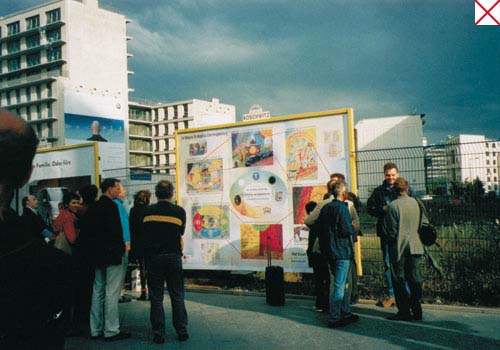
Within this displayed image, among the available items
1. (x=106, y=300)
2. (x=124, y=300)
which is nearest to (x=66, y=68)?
(x=124, y=300)

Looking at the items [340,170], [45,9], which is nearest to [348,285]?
[340,170]

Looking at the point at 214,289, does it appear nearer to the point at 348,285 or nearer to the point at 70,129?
the point at 348,285

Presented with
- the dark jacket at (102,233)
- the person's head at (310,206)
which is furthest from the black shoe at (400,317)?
the dark jacket at (102,233)

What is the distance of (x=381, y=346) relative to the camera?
19.6ft

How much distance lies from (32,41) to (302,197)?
254 feet

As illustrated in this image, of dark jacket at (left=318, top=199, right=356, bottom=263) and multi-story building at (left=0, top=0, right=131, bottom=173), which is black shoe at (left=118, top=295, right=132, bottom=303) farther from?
multi-story building at (left=0, top=0, right=131, bottom=173)

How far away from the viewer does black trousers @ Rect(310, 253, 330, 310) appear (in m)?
8.06

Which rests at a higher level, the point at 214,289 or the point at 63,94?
the point at 63,94

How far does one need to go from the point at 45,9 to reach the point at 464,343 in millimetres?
79321

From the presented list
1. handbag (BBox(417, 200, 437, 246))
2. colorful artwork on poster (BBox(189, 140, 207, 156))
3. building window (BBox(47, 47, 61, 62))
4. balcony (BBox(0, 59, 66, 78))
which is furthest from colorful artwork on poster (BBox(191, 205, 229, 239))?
building window (BBox(47, 47, 61, 62))

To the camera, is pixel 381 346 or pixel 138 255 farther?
pixel 138 255

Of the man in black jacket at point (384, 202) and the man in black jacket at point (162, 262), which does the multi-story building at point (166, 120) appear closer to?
the man in black jacket at point (384, 202)

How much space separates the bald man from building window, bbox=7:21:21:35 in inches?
3370

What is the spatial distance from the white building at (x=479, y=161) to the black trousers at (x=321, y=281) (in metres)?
2.46
